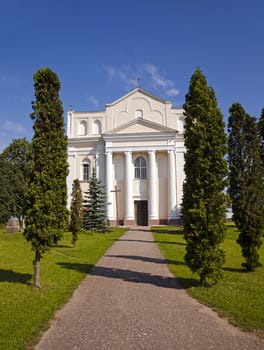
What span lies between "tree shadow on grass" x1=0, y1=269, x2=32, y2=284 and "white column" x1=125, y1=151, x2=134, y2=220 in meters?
27.6

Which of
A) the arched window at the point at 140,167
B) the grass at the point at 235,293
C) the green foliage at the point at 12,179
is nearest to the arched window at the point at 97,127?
the arched window at the point at 140,167

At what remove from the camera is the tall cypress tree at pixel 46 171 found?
9141mm

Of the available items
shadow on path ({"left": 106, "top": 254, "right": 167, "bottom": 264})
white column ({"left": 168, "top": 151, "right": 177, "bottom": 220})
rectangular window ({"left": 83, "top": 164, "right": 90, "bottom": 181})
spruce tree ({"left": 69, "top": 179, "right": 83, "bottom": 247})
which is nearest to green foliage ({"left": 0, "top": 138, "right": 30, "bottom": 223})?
rectangular window ({"left": 83, "top": 164, "right": 90, "bottom": 181})

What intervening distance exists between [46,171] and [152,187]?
29.9 meters

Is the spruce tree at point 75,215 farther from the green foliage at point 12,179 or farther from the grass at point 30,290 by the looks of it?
the green foliage at point 12,179

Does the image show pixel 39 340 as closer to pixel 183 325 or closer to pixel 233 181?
pixel 183 325

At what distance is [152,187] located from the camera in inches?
1523

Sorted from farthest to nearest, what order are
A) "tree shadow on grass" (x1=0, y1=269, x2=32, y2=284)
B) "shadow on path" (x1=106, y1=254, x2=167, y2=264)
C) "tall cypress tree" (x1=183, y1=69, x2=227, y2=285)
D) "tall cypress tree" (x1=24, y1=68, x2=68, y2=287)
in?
"shadow on path" (x1=106, y1=254, x2=167, y2=264)
"tree shadow on grass" (x1=0, y1=269, x2=32, y2=284)
"tall cypress tree" (x1=24, y1=68, x2=68, y2=287)
"tall cypress tree" (x1=183, y1=69, x2=227, y2=285)

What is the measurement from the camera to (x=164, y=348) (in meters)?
4.96

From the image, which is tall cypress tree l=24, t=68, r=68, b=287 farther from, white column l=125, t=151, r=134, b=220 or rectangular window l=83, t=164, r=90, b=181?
rectangular window l=83, t=164, r=90, b=181

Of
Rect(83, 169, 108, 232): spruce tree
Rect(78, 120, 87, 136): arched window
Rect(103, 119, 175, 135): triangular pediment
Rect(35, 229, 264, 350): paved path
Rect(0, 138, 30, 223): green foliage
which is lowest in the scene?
Rect(35, 229, 264, 350): paved path

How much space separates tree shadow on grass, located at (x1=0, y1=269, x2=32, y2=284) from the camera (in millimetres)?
9773

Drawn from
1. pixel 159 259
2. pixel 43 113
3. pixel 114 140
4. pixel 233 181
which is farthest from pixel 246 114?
pixel 114 140

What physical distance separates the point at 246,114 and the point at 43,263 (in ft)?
32.6
